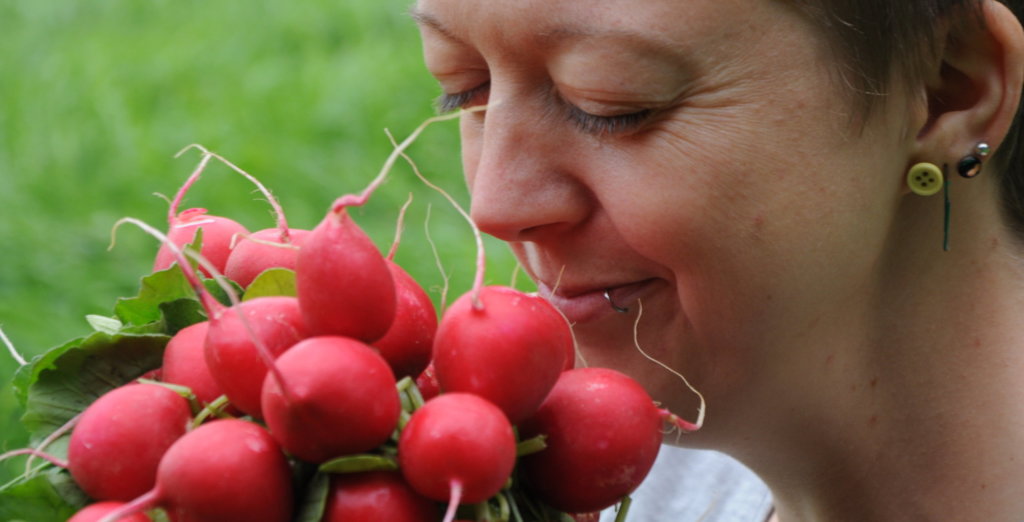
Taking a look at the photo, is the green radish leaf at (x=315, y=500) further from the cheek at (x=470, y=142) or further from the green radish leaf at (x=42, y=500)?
the cheek at (x=470, y=142)

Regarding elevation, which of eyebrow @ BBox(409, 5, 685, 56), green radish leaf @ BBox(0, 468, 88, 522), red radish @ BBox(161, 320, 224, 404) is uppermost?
eyebrow @ BBox(409, 5, 685, 56)

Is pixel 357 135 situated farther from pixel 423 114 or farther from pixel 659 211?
pixel 659 211

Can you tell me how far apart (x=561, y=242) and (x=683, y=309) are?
0.15 metres

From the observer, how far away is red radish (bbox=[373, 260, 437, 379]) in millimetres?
1125

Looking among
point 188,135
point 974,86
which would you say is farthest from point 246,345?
point 188,135

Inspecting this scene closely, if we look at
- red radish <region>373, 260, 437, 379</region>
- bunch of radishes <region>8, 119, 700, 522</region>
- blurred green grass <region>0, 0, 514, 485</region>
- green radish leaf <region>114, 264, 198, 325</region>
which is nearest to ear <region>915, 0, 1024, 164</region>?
bunch of radishes <region>8, 119, 700, 522</region>

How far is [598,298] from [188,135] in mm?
2932

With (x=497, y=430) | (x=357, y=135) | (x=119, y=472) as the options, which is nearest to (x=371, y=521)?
(x=497, y=430)

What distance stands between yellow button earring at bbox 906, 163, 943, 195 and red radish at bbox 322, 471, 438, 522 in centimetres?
68

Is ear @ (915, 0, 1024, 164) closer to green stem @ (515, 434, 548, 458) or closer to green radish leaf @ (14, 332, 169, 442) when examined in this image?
green stem @ (515, 434, 548, 458)

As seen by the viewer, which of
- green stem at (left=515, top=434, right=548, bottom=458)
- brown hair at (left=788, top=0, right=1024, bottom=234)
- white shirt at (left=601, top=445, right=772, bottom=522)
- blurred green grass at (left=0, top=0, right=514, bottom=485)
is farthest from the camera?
blurred green grass at (left=0, top=0, right=514, bottom=485)

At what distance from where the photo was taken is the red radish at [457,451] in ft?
3.20

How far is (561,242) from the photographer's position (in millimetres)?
1354

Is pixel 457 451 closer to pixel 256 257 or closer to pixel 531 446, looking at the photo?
pixel 531 446
